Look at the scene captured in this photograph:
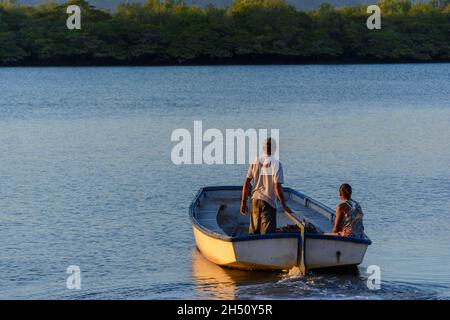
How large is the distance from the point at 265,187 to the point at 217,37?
13308cm

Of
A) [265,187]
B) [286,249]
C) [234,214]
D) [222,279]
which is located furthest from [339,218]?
[234,214]

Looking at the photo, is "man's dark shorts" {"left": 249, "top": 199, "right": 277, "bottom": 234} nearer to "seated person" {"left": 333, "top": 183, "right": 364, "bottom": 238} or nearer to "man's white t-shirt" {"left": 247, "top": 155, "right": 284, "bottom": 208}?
"man's white t-shirt" {"left": 247, "top": 155, "right": 284, "bottom": 208}

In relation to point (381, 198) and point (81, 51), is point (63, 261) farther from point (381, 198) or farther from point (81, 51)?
point (81, 51)

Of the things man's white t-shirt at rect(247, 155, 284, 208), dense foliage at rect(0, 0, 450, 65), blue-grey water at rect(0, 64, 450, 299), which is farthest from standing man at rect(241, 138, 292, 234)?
dense foliage at rect(0, 0, 450, 65)

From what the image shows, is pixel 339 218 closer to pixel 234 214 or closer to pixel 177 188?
pixel 234 214

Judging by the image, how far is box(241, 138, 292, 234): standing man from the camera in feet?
58.2

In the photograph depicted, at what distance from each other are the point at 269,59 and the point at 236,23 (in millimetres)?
9653

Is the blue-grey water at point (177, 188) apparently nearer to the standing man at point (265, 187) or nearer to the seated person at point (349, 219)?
the seated person at point (349, 219)

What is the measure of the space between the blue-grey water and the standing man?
92 centimetres

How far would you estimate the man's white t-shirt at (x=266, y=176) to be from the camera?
17750mm

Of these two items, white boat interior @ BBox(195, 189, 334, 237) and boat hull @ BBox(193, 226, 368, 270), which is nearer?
boat hull @ BBox(193, 226, 368, 270)

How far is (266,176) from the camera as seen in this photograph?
17828 millimetres

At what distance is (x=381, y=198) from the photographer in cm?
2767

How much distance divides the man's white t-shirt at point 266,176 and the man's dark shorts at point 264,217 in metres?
0.08
